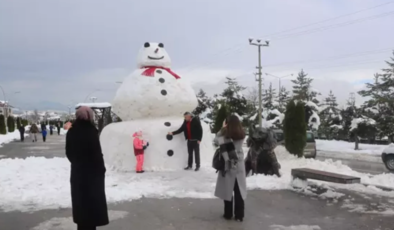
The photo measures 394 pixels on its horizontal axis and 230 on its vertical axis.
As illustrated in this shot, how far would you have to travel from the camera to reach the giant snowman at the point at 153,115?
36.4 feet

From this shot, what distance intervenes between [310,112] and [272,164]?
23.4 metres

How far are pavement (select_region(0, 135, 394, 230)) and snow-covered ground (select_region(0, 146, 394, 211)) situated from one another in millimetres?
489

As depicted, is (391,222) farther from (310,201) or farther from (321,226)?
(310,201)

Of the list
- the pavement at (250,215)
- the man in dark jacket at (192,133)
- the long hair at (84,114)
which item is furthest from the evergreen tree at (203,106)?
the long hair at (84,114)

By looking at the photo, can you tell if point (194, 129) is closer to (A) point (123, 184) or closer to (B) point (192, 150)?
(B) point (192, 150)

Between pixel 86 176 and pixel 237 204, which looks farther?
pixel 237 204

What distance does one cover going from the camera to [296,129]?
15.3 m

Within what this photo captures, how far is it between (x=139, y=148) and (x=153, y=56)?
320 centimetres

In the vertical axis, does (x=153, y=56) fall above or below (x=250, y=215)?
above

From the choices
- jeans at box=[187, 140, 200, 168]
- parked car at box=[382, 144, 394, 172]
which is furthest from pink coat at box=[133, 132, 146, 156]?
parked car at box=[382, 144, 394, 172]

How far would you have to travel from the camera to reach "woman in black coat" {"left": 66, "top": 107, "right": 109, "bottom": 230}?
456 centimetres

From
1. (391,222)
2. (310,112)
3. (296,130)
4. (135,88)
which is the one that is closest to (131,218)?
(391,222)

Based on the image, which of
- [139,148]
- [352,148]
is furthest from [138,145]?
[352,148]

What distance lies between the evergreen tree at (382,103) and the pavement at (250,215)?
17.5 m
